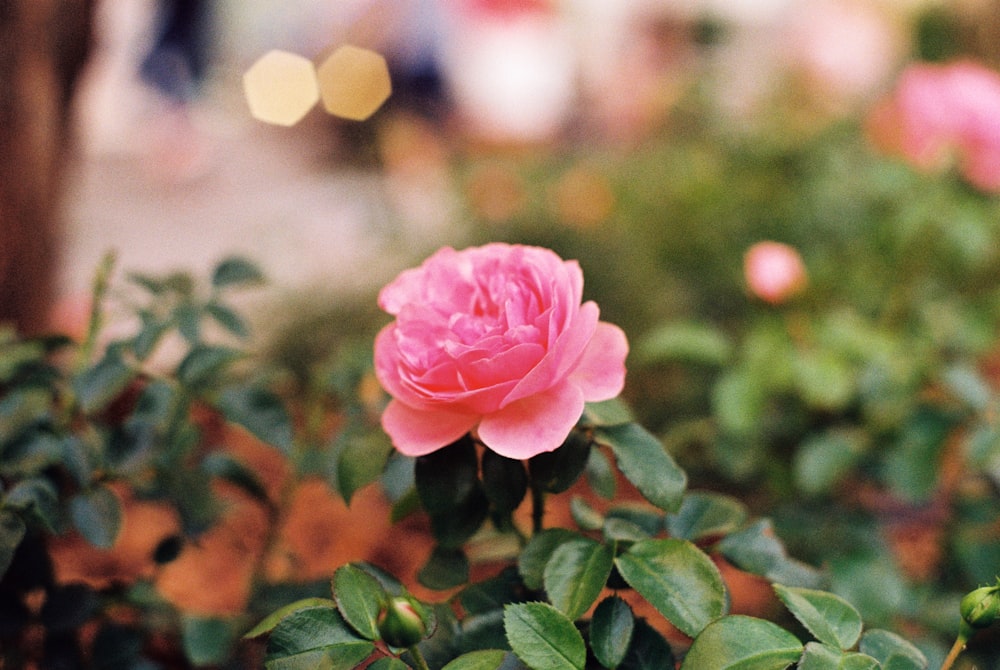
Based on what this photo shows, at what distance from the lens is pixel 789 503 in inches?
37.8

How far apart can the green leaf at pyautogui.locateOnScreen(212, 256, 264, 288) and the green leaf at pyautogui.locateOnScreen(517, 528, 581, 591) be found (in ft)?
1.26

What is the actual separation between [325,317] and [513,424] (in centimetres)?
132

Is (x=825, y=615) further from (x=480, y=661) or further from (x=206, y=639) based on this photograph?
(x=206, y=639)

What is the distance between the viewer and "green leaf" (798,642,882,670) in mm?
376

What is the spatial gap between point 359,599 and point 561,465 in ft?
0.48

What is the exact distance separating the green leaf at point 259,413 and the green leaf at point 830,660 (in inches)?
15.7

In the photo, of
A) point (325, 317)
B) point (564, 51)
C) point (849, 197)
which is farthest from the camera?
point (564, 51)

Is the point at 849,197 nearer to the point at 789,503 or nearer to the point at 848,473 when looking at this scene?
the point at 848,473

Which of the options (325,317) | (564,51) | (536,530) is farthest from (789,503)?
(564,51)

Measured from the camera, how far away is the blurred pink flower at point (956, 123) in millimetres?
1010

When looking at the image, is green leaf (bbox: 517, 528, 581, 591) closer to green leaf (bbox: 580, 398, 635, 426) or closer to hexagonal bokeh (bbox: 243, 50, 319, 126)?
green leaf (bbox: 580, 398, 635, 426)

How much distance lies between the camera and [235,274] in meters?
0.69

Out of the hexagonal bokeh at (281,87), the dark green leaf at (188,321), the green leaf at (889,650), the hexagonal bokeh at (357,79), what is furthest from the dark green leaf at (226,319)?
the hexagonal bokeh at (281,87)

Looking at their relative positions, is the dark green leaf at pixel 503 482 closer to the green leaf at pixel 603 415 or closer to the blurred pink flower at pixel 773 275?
the green leaf at pixel 603 415
